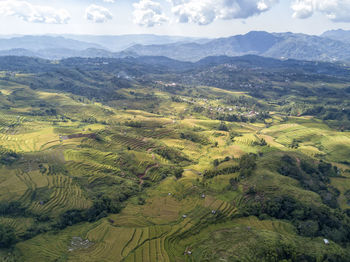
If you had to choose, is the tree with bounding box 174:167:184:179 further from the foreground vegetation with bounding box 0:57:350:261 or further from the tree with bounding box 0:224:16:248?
the tree with bounding box 0:224:16:248

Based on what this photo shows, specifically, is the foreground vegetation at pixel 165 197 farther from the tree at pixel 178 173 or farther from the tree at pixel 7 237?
the tree at pixel 178 173

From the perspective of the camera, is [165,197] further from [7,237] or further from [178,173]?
[7,237]

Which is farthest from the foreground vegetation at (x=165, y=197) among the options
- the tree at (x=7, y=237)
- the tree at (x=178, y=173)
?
the tree at (x=178, y=173)

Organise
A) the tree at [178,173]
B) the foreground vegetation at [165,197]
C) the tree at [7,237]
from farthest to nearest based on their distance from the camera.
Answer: the tree at [178,173] < the tree at [7,237] < the foreground vegetation at [165,197]

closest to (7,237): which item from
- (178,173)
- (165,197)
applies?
(165,197)

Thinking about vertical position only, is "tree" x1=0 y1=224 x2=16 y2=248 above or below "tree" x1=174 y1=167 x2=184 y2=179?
above

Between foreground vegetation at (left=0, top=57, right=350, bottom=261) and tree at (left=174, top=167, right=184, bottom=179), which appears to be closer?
foreground vegetation at (left=0, top=57, right=350, bottom=261)

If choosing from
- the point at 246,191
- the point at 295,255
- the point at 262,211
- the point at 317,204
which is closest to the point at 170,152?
the point at 246,191

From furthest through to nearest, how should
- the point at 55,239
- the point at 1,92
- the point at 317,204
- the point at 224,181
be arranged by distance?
the point at 1,92 → the point at 224,181 → the point at 317,204 → the point at 55,239

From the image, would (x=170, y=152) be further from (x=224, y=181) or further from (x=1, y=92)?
(x=1, y=92)

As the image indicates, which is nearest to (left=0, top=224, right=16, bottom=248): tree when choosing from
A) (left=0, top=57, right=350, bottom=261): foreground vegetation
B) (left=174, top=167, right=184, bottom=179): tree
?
(left=0, top=57, right=350, bottom=261): foreground vegetation

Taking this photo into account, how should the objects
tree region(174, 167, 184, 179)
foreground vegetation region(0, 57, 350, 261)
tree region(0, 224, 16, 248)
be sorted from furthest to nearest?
tree region(174, 167, 184, 179) < tree region(0, 224, 16, 248) < foreground vegetation region(0, 57, 350, 261)
